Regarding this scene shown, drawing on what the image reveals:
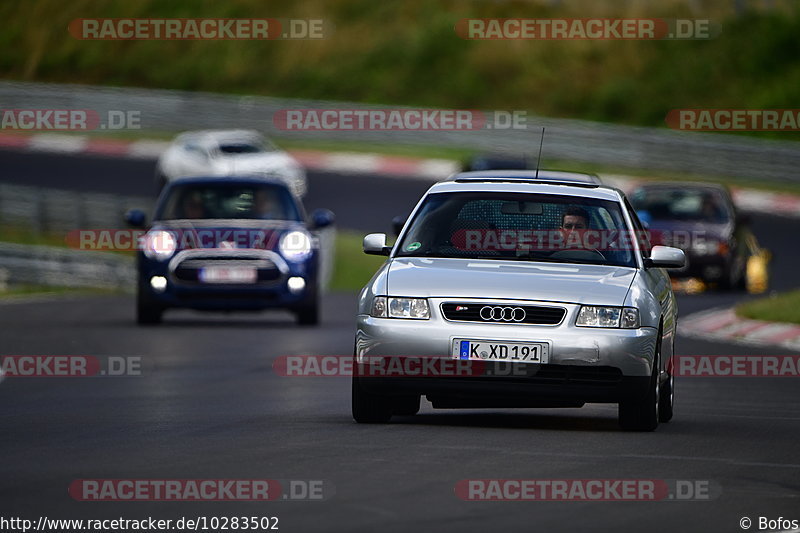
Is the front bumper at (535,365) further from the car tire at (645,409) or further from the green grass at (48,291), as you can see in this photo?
the green grass at (48,291)

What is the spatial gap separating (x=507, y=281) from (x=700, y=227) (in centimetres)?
1700

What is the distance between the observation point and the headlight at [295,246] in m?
20.3

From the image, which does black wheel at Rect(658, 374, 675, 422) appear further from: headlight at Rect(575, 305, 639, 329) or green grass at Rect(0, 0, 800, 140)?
green grass at Rect(0, 0, 800, 140)

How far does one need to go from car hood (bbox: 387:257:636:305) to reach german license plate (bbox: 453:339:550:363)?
0.89 feet

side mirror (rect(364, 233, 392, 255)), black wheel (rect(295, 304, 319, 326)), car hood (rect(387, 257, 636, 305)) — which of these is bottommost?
black wheel (rect(295, 304, 319, 326))

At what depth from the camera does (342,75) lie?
63.0 m

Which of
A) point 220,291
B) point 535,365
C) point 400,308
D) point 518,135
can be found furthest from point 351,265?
point 535,365

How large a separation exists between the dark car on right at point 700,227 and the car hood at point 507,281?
15792mm

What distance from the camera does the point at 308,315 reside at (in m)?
20.8

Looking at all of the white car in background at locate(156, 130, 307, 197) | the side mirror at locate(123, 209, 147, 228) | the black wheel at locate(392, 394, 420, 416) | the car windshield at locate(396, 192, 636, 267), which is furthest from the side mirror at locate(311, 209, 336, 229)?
the white car in background at locate(156, 130, 307, 197)

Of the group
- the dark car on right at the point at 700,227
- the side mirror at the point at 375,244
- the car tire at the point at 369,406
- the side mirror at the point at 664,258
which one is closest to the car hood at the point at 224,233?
the side mirror at the point at 375,244

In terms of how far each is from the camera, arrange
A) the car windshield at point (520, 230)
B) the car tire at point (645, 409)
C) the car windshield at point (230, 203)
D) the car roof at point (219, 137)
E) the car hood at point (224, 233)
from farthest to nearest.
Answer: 1. the car roof at point (219, 137)
2. the car windshield at point (230, 203)
3. the car hood at point (224, 233)
4. the car windshield at point (520, 230)
5. the car tire at point (645, 409)

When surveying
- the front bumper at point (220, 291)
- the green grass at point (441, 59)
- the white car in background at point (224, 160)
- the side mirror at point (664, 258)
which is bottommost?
the front bumper at point (220, 291)

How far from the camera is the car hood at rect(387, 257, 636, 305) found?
1093 centimetres
